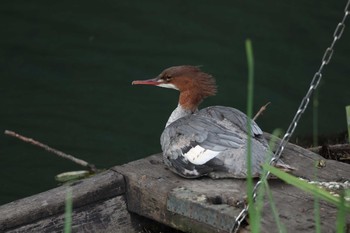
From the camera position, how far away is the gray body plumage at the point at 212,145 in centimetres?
478

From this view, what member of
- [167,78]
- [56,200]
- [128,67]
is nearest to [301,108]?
[56,200]

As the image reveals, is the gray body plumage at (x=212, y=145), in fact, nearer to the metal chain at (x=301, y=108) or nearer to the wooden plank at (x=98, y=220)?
the wooden plank at (x=98, y=220)

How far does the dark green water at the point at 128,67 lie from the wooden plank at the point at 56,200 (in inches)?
94.8

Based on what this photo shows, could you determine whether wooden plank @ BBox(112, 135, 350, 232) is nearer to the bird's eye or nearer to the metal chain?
the metal chain

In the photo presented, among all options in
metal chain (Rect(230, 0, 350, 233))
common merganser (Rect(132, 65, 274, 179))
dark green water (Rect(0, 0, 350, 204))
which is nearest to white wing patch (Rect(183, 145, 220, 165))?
common merganser (Rect(132, 65, 274, 179))

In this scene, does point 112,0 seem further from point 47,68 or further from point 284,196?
point 284,196

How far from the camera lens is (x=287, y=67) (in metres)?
9.23

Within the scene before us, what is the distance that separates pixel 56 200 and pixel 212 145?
2.86 feet

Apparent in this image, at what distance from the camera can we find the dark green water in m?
8.01

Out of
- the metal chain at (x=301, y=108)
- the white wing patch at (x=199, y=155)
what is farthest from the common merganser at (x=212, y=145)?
the metal chain at (x=301, y=108)

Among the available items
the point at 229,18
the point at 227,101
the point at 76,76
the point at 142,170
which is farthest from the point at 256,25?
the point at 142,170

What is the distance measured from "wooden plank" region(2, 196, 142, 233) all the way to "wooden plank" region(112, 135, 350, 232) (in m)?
0.08

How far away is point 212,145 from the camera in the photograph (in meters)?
4.86

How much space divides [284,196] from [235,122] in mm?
685
